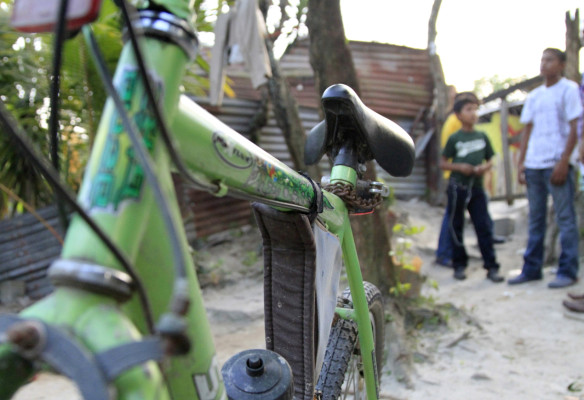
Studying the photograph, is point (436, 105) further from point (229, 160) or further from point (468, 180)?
point (229, 160)

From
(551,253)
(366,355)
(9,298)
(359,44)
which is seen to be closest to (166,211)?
(366,355)

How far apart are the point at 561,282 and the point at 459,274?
0.95 metres

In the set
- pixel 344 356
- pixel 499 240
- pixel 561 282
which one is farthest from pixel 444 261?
pixel 344 356

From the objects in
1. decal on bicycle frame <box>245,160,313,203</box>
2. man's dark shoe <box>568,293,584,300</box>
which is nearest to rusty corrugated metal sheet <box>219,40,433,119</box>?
man's dark shoe <box>568,293,584,300</box>

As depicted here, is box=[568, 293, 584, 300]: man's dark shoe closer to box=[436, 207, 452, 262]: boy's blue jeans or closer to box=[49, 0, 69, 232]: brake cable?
box=[436, 207, 452, 262]: boy's blue jeans

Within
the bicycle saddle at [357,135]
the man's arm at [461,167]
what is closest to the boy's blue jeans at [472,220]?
the man's arm at [461,167]

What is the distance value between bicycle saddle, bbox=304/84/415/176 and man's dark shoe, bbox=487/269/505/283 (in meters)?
3.24

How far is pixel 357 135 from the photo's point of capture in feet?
5.16

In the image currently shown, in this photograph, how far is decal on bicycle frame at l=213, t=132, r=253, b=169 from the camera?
869 mm

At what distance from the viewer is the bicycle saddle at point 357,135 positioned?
4.68ft

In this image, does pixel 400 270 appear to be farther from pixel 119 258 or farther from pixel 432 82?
pixel 432 82

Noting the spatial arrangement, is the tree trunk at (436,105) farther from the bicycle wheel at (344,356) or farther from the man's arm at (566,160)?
the bicycle wheel at (344,356)

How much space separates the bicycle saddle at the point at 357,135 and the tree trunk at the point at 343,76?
5.03ft

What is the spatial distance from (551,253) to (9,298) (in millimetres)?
4978
